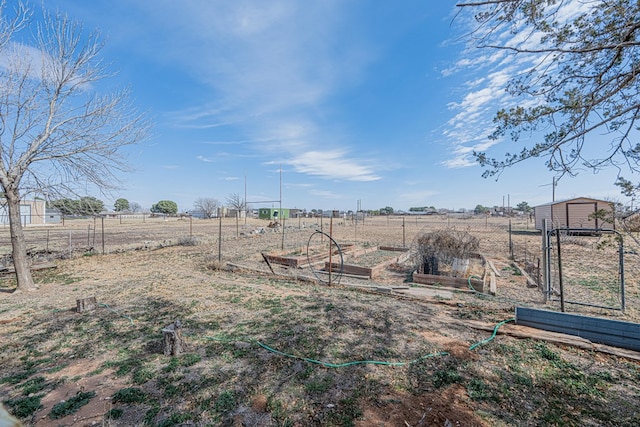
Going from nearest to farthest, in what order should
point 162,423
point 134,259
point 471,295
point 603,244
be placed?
point 162,423, point 603,244, point 471,295, point 134,259

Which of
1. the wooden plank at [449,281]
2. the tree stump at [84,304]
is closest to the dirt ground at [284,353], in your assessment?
the tree stump at [84,304]

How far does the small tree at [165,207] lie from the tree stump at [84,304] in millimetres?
76477

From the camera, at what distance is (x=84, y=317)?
5.22 meters

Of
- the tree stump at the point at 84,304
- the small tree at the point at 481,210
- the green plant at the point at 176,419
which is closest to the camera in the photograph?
the green plant at the point at 176,419

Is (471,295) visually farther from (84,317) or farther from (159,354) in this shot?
(84,317)

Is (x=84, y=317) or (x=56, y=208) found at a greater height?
(x=56, y=208)

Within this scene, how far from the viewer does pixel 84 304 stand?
5523mm

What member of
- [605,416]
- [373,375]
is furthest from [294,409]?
[605,416]

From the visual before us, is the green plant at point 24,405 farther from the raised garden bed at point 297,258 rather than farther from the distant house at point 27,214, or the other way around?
the raised garden bed at point 297,258

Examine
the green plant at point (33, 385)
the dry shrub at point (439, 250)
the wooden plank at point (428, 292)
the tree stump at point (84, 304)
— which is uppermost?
the dry shrub at point (439, 250)

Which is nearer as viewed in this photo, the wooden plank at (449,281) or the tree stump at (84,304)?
the tree stump at (84,304)

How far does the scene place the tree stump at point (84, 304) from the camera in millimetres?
5488

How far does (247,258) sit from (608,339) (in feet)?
35.4

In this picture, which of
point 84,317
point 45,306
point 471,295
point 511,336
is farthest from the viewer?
point 471,295
